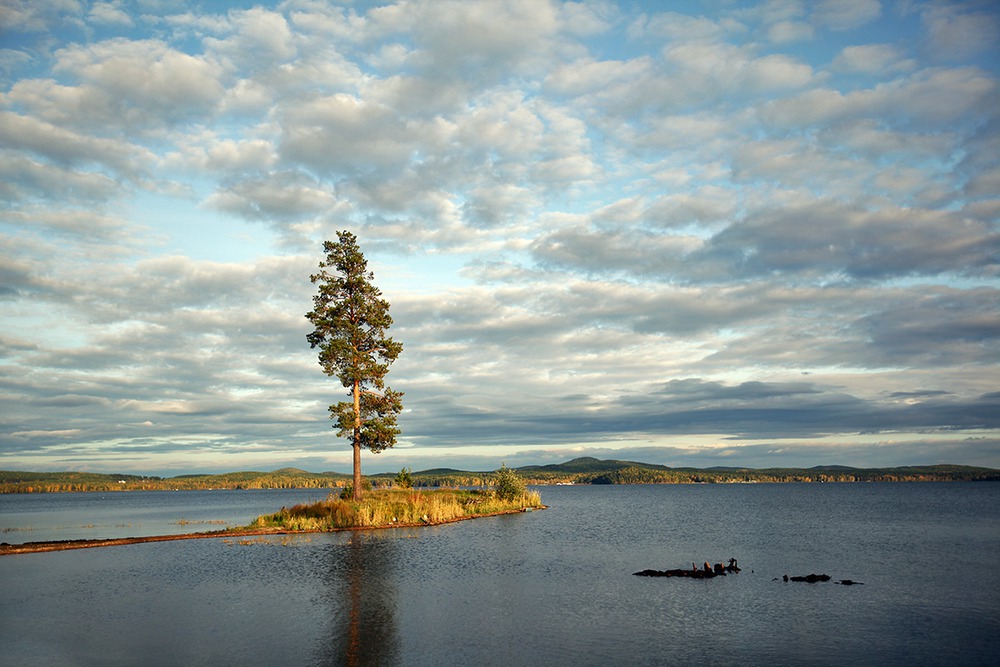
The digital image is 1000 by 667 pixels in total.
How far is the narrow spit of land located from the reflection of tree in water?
13293 millimetres

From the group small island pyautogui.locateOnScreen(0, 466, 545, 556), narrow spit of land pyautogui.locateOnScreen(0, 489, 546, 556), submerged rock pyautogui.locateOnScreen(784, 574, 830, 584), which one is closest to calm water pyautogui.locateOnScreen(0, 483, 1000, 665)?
submerged rock pyautogui.locateOnScreen(784, 574, 830, 584)

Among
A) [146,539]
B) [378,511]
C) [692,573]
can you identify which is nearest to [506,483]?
[378,511]

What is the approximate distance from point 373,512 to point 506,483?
3315 centimetres

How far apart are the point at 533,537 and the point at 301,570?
25.0 meters

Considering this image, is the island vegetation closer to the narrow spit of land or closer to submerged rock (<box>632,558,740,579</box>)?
the narrow spit of land

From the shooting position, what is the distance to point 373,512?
60594mm

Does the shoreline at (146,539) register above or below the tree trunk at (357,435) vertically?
below

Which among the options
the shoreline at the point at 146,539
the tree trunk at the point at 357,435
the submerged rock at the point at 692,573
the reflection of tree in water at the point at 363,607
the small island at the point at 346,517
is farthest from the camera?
the tree trunk at the point at 357,435

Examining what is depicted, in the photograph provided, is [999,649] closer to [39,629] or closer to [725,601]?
[725,601]

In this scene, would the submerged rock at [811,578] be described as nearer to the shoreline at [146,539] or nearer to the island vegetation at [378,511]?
the shoreline at [146,539]

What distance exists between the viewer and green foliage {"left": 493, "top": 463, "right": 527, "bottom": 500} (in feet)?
299

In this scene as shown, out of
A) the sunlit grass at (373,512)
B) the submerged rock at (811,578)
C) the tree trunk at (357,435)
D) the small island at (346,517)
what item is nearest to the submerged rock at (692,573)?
the submerged rock at (811,578)

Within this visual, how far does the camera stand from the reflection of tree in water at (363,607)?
20.4 meters

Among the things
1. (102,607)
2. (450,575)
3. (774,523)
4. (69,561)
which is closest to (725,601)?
(450,575)
